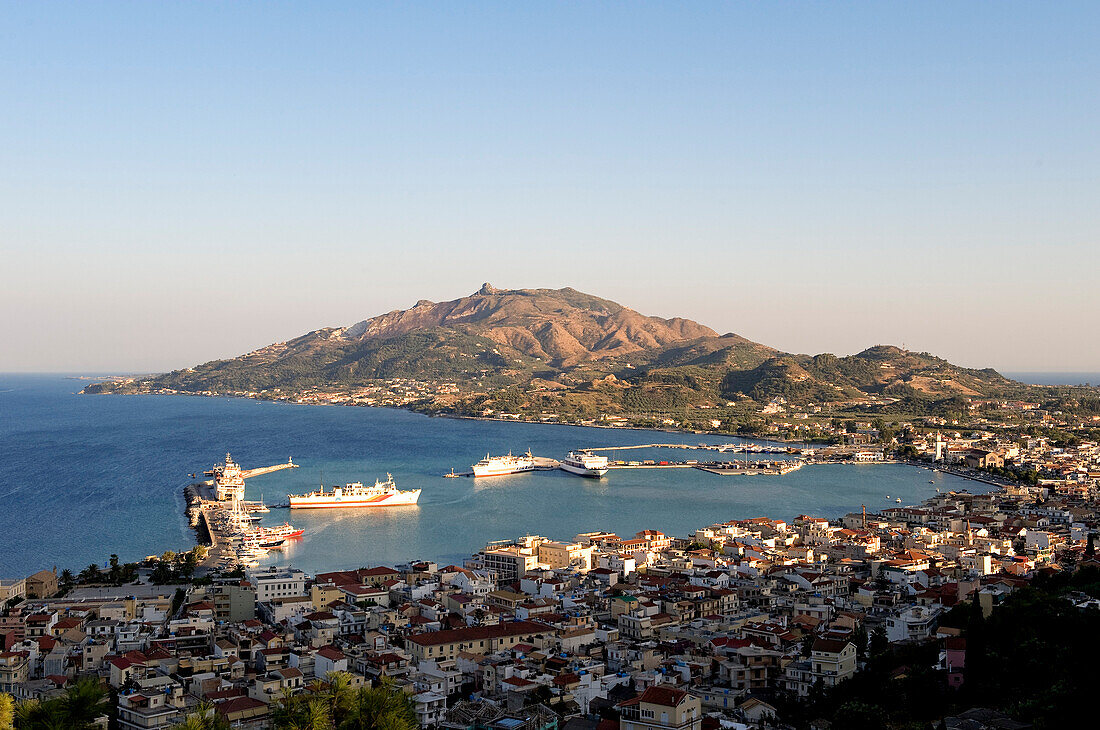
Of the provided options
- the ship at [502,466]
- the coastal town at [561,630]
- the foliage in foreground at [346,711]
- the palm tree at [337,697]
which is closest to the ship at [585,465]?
the ship at [502,466]

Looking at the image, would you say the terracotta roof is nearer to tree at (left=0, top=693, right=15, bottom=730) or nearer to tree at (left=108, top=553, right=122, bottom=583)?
tree at (left=0, top=693, right=15, bottom=730)

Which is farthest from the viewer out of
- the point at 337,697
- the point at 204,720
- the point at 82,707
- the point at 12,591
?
the point at 12,591

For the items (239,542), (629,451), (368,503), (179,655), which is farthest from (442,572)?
(629,451)

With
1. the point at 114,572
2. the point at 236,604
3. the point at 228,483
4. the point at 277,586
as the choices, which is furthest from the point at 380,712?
the point at 228,483

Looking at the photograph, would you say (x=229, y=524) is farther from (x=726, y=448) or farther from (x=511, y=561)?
(x=726, y=448)

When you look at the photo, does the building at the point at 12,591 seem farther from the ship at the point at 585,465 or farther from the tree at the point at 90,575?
the ship at the point at 585,465

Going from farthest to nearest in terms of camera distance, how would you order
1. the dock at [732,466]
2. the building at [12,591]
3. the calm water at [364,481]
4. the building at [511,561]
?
the dock at [732,466]
the calm water at [364,481]
the building at [511,561]
the building at [12,591]

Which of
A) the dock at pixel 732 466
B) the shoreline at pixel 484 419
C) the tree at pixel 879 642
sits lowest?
the dock at pixel 732 466
